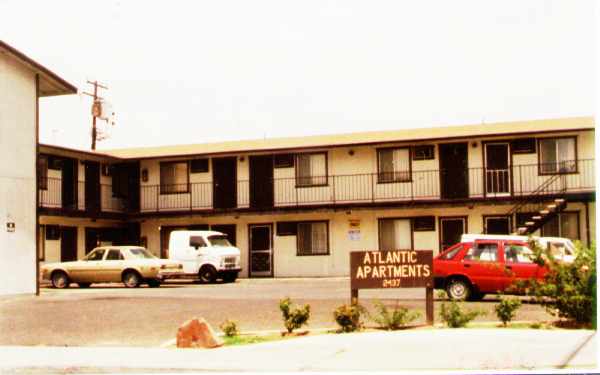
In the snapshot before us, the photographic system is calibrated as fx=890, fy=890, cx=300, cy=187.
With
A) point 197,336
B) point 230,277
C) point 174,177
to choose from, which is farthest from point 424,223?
point 197,336

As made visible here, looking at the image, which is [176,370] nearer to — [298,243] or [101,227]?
[298,243]

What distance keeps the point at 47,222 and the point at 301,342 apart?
21870mm

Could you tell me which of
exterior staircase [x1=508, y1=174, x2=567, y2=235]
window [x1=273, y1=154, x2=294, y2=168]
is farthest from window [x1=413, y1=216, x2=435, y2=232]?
window [x1=273, y1=154, x2=294, y2=168]

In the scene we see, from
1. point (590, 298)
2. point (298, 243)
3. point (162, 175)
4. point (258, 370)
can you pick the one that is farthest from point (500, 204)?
point (258, 370)

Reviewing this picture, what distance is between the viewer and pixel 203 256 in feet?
100

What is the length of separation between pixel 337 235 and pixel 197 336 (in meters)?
21.5

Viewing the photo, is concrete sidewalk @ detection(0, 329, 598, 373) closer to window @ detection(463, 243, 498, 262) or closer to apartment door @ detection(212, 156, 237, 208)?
window @ detection(463, 243, 498, 262)

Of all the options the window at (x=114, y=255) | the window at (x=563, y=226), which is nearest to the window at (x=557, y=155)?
the window at (x=563, y=226)

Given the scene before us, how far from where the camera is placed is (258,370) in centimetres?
1085

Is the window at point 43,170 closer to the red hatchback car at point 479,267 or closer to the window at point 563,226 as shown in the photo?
the red hatchback car at point 479,267

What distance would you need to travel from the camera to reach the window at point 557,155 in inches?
1270

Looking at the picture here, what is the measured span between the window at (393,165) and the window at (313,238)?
2.98m

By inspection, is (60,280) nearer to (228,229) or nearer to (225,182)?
(228,229)

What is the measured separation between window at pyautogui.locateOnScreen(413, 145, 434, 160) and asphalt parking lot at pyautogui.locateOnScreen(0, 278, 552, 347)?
1075 cm
